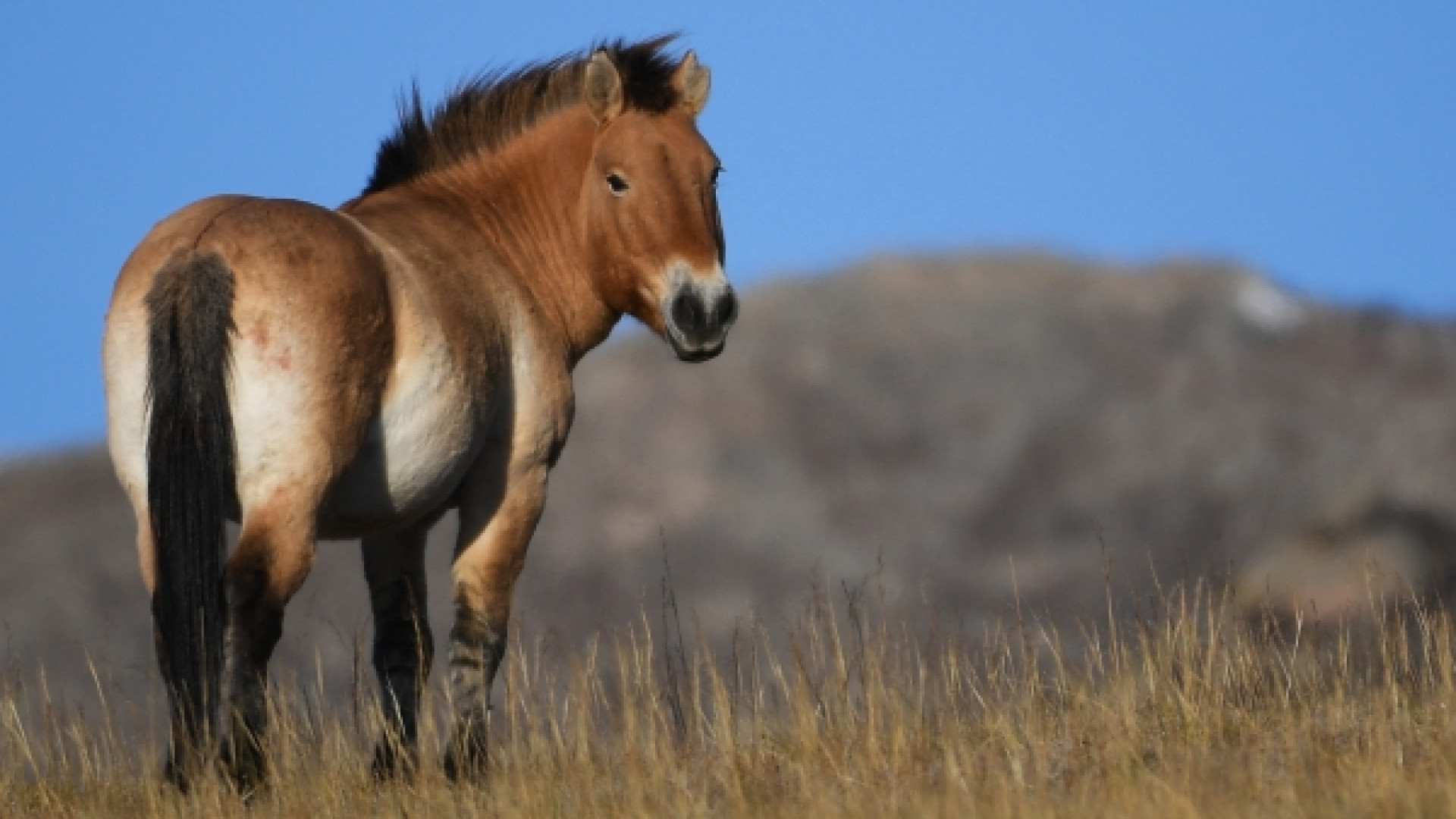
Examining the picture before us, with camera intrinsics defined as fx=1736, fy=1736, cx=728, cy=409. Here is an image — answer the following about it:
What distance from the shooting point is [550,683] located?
662 centimetres

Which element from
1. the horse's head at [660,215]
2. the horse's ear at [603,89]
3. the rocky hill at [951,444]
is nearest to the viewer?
the horse's head at [660,215]

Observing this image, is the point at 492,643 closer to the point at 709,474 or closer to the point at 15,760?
the point at 15,760

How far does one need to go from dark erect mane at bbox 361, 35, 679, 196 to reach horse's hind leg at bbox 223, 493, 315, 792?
257 cm

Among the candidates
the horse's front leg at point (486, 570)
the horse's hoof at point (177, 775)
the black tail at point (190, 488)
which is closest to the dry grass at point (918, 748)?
the horse's hoof at point (177, 775)

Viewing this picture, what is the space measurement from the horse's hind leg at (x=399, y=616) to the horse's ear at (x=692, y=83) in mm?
2355

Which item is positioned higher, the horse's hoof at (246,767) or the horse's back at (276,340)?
the horse's back at (276,340)

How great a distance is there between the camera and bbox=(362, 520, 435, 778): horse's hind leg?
299 inches

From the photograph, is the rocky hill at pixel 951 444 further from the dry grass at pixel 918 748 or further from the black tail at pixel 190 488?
the black tail at pixel 190 488

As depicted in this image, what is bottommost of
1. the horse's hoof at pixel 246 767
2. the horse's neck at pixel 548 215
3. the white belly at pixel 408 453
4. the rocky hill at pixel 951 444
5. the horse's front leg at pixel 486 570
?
the rocky hill at pixel 951 444

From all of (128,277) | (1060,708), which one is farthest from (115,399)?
(1060,708)

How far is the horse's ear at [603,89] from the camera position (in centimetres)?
786

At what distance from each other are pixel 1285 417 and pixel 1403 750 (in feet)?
88.0

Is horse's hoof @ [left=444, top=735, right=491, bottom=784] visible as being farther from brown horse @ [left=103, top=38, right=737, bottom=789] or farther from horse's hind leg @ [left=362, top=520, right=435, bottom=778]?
horse's hind leg @ [left=362, top=520, right=435, bottom=778]

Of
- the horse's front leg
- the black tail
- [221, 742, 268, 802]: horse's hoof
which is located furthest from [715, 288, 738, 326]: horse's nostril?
[221, 742, 268, 802]: horse's hoof
